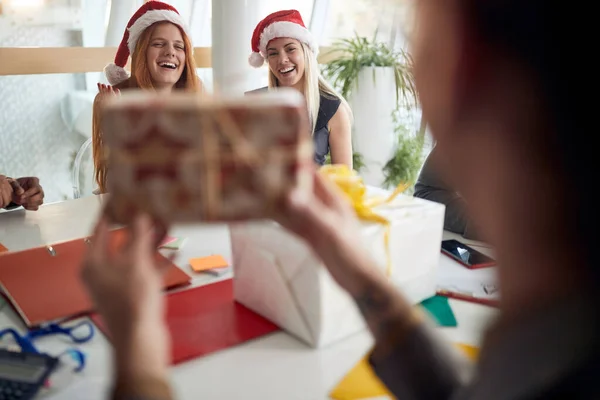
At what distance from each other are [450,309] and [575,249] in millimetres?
578

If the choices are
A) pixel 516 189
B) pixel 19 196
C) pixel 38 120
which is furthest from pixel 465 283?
pixel 38 120

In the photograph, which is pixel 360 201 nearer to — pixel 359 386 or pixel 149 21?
pixel 359 386

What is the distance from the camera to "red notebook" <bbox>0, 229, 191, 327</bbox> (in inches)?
36.9

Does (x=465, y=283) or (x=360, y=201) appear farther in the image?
(x=465, y=283)

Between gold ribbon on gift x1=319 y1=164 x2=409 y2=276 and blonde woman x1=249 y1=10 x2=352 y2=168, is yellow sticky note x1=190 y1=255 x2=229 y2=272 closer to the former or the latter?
gold ribbon on gift x1=319 y1=164 x2=409 y2=276

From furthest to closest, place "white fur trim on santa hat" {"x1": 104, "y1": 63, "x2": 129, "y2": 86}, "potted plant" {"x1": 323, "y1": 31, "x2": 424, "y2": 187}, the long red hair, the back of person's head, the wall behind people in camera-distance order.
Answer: "potted plant" {"x1": 323, "y1": 31, "x2": 424, "y2": 187}, the wall behind people, "white fur trim on santa hat" {"x1": 104, "y1": 63, "x2": 129, "y2": 86}, the long red hair, the back of person's head

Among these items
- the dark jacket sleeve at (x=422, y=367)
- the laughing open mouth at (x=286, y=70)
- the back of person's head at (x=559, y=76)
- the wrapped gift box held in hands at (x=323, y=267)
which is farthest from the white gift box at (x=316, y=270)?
the laughing open mouth at (x=286, y=70)

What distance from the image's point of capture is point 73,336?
87cm

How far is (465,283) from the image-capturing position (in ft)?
3.58

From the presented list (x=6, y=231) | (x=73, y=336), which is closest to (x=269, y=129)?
(x=73, y=336)

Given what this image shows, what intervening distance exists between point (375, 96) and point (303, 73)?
3.27ft

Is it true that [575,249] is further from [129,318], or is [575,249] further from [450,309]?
[450,309]

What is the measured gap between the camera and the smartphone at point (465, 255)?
117 centimetres

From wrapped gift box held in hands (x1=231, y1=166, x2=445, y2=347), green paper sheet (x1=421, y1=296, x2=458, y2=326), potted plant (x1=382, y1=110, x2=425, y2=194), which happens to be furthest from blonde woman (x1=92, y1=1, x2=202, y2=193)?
potted plant (x1=382, y1=110, x2=425, y2=194)
